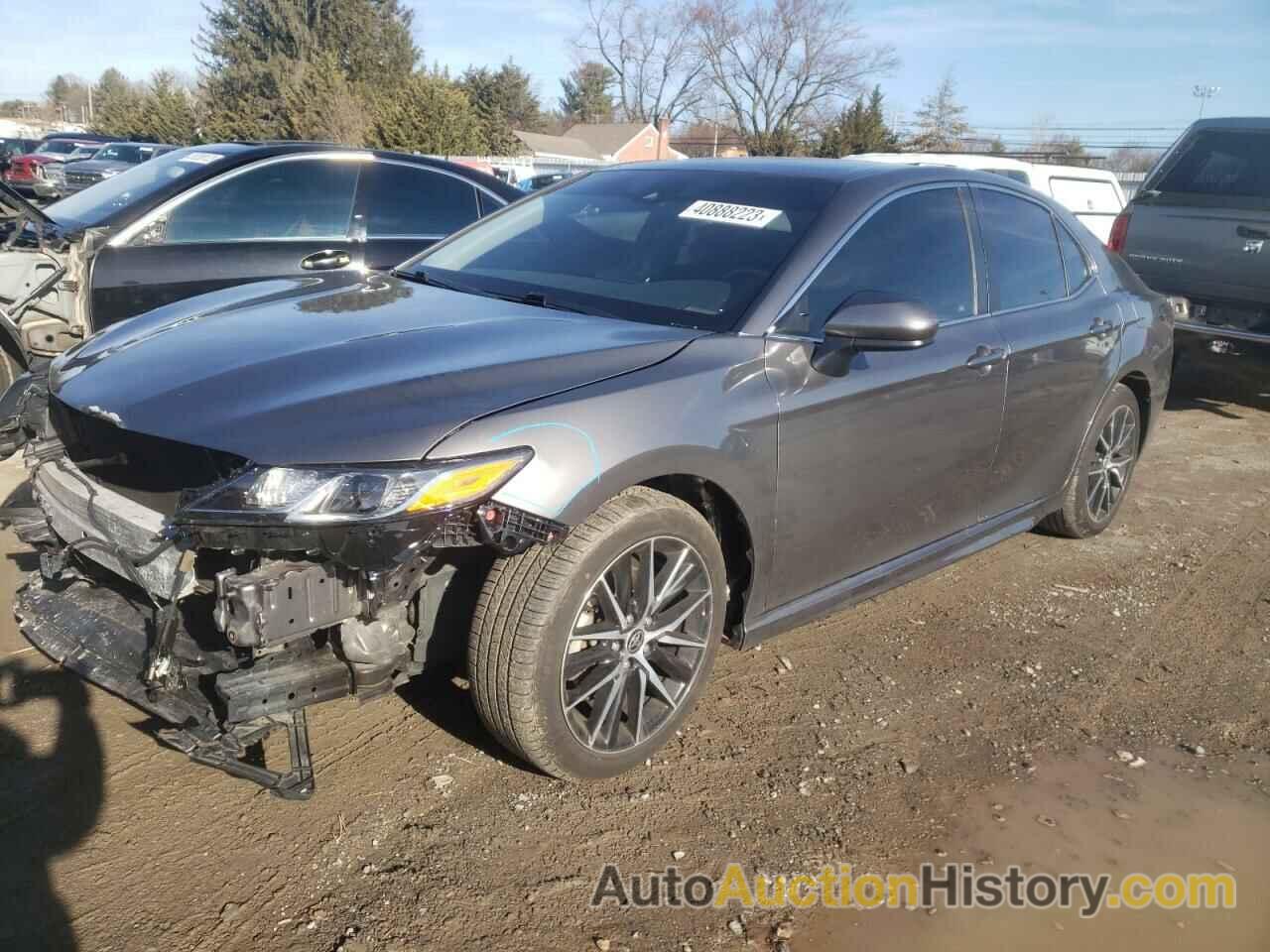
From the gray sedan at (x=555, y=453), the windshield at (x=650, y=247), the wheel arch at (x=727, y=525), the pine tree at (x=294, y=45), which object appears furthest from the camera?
the pine tree at (x=294, y=45)

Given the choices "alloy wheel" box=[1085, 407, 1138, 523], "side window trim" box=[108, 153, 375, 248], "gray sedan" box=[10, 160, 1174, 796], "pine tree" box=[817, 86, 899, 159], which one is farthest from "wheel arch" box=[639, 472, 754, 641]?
"pine tree" box=[817, 86, 899, 159]

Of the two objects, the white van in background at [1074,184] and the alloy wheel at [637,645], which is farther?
the white van in background at [1074,184]

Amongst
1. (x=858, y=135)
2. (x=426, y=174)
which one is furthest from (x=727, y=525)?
(x=858, y=135)

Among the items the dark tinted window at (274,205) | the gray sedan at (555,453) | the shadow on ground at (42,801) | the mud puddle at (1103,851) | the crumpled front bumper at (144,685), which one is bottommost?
the mud puddle at (1103,851)

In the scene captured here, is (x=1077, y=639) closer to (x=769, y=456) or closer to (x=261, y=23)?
(x=769, y=456)

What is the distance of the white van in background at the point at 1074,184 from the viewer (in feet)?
34.7

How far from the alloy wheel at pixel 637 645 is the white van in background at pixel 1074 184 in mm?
8389

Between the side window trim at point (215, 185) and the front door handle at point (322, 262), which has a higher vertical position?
the side window trim at point (215, 185)

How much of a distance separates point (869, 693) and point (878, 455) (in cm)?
82

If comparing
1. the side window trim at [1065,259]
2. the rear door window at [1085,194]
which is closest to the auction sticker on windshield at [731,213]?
the side window trim at [1065,259]

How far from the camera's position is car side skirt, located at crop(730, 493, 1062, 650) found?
3.16 metres

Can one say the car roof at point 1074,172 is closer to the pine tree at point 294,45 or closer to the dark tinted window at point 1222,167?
the dark tinted window at point 1222,167

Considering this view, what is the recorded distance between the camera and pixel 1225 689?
3.61m

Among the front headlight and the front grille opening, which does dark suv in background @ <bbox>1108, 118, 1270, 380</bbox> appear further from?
the front grille opening
